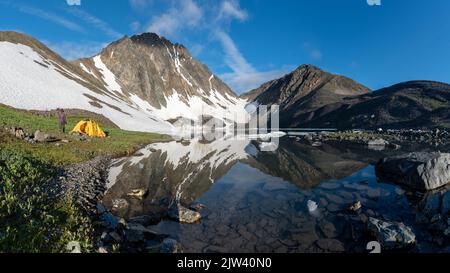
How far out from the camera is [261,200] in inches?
667

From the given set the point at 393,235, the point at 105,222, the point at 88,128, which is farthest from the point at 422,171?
the point at 88,128

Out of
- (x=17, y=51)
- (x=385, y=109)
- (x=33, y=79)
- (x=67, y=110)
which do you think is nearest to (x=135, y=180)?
(x=67, y=110)

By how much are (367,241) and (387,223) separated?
4.07 ft

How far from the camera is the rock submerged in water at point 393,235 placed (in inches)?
421

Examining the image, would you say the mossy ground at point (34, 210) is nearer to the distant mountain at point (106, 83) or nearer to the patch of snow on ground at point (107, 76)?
the distant mountain at point (106, 83)

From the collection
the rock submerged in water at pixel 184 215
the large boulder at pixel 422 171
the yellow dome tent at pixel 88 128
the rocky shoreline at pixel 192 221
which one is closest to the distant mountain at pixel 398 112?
the large boulder at pixel 422 171

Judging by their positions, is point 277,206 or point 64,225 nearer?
point 64,225

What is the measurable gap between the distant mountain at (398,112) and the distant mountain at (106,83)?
2782 inches

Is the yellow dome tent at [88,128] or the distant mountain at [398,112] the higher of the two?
the distant mountain at [398,112]

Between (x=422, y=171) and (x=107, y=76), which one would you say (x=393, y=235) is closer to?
(x=422, y=171)

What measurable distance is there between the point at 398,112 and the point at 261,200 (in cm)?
10795

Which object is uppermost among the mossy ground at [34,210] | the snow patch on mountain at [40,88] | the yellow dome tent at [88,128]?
the snow patch on mountain at [40,88]

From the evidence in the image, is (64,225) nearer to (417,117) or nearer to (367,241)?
(367,241)

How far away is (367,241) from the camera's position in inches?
445
